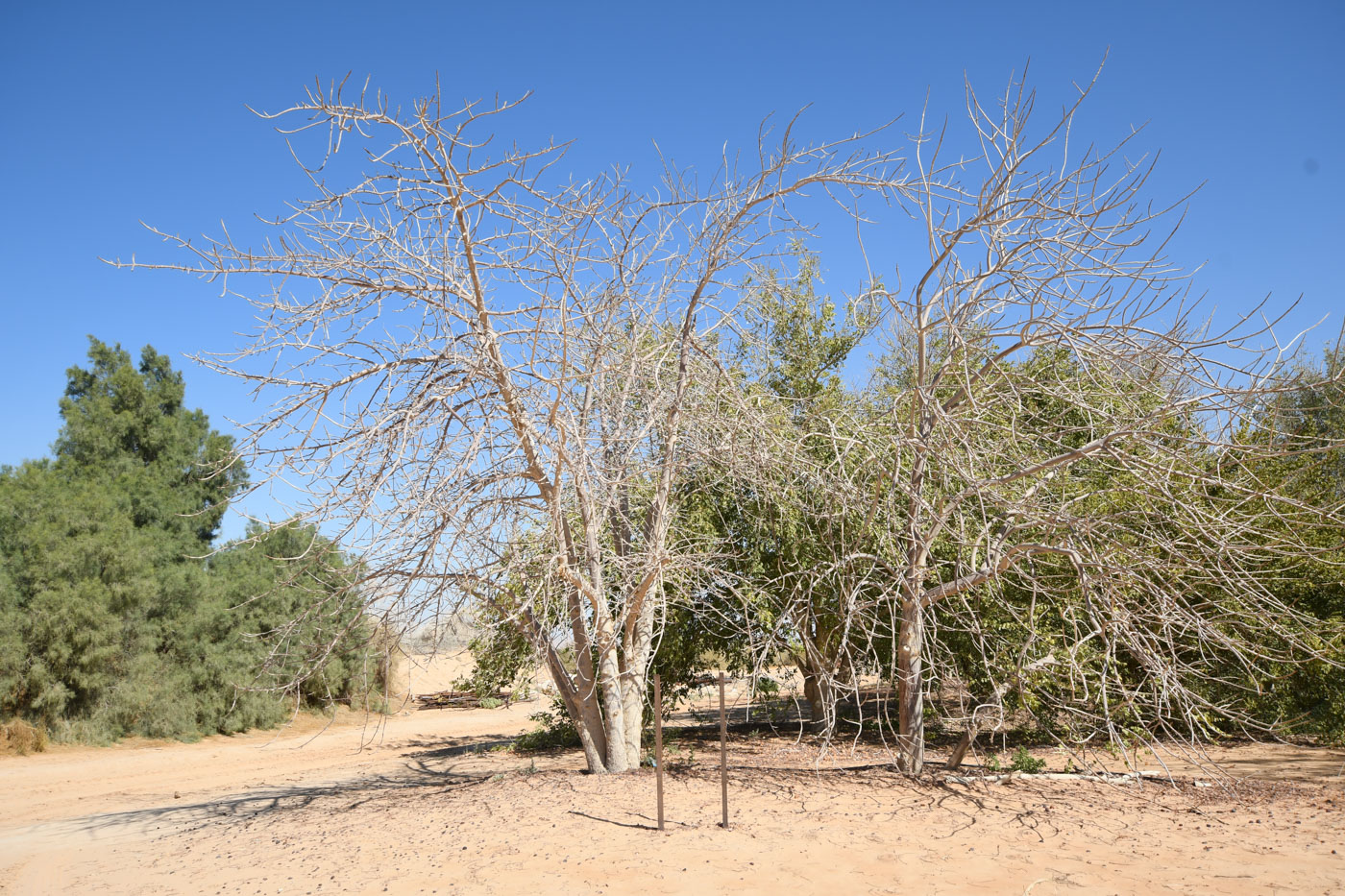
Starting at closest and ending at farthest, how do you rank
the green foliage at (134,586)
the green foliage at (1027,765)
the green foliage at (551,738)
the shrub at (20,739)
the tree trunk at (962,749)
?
1. the tree trunk at (962,749)
2. the green foliage at (1027,765)
3. the green foliage at (551,738)
4. the shrub at (20,739)
5. the green foliage at (134,586)

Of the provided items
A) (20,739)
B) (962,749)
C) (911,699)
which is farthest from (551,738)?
(20,739)

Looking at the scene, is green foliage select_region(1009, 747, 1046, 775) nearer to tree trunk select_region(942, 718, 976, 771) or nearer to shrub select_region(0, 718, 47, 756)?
tree trunk select_region(942, 718, 976, 771)

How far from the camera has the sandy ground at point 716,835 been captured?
18.7 ft

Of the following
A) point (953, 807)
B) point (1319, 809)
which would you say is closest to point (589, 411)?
point (953, 807)

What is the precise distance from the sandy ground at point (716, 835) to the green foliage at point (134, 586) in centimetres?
493

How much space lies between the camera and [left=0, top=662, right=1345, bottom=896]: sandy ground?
225 inches

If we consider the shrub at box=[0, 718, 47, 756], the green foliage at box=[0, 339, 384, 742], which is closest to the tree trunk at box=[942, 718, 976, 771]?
the green foliage at box=[0, 339, 384, 742]

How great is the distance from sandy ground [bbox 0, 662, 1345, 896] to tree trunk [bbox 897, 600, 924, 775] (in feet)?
0.91

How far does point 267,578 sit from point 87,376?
8173mm

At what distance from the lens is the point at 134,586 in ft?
58.9

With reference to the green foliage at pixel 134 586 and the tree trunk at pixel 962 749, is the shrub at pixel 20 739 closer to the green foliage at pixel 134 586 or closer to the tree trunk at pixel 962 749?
the green foliage at pixel 134 586

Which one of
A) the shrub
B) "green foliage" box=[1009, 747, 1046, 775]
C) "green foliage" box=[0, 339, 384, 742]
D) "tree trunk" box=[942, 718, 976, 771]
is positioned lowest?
the shrub

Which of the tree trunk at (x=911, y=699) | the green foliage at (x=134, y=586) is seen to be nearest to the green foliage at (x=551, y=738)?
the green foliage at (x=134, y=586)

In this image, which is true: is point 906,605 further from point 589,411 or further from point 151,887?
point 151,887
